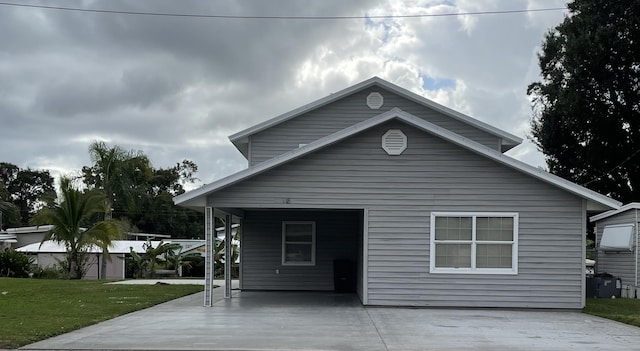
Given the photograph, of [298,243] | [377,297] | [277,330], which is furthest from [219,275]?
[277,330]

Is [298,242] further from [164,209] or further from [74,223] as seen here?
[164,209]

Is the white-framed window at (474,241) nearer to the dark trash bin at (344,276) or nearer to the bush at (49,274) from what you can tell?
the dark trash bin at (344,276)

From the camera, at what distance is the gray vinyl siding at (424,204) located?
45.4 feet

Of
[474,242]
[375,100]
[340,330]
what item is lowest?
[340,330]

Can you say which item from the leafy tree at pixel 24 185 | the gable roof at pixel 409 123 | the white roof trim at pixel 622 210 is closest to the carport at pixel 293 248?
the gable roof at pixel 409 123

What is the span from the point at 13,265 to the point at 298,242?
48.3ft

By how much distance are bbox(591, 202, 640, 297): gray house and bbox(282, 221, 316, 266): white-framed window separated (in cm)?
943

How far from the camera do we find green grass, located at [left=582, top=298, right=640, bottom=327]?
12.7m

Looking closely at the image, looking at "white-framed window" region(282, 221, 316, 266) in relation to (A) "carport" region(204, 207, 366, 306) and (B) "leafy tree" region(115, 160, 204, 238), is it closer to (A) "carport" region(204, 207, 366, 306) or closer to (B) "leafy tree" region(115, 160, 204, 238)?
(A) "carport" region(204, 207, 366, 306)

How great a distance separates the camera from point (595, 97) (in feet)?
101

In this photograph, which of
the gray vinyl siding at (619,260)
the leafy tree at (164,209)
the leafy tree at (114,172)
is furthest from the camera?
the leafy tree at (164,209)

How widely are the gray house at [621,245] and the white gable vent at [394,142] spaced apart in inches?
358

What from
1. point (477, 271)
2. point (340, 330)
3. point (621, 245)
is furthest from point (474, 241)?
point (621, 245)

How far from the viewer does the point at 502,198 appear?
1395 centimetres
